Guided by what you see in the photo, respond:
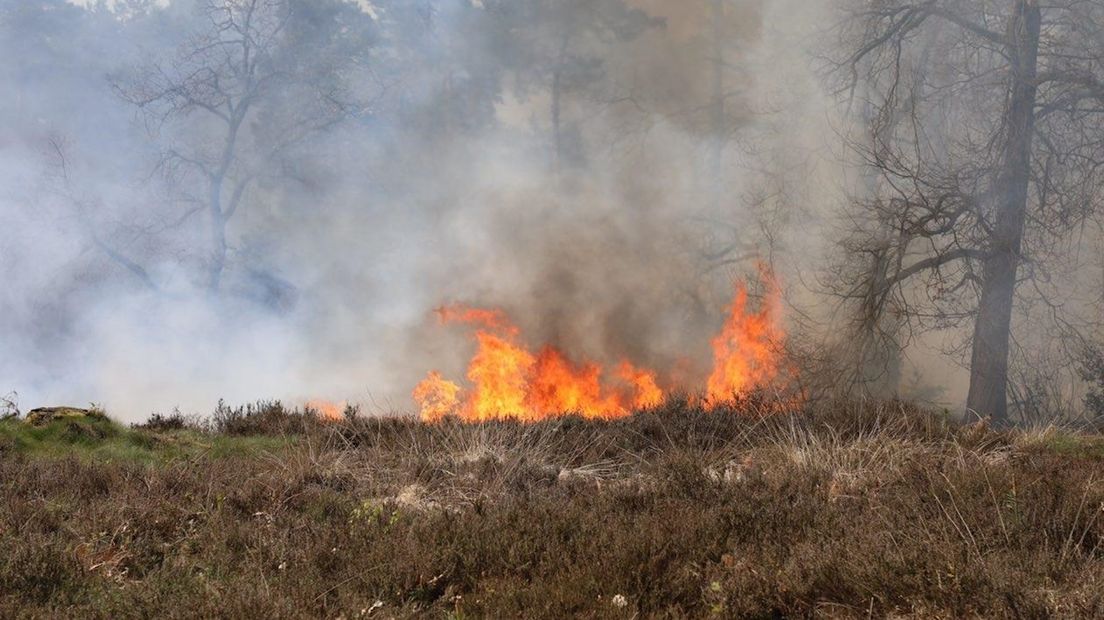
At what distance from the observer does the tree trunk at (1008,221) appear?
38.6 feet

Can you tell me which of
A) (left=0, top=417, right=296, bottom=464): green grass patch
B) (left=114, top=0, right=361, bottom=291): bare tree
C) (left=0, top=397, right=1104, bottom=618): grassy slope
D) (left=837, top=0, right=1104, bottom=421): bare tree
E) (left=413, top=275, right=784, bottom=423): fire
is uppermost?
(left=114, top=0, right=361, bottom=291): bare tree

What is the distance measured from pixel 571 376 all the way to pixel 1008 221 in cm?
741

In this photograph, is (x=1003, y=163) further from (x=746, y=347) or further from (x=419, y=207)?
(x=419, y=207)

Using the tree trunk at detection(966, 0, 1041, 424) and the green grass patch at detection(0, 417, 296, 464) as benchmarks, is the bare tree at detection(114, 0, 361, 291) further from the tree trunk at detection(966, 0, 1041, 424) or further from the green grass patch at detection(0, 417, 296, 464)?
the tree trunk at detection(966, 0, 1041, 424)

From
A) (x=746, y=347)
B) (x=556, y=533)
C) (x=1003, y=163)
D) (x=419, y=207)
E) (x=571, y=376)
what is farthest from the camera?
(x=419, y=207)

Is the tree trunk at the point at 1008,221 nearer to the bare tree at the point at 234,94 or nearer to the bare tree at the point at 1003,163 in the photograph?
the bare tree at the point at 1003,163

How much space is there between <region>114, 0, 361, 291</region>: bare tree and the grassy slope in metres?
15.5

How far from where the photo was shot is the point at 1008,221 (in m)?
11.8

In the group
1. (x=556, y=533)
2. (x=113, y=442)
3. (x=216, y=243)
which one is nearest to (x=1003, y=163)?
(x=556, y=533)

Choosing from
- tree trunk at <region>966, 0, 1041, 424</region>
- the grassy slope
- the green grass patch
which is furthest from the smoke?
the grassy slope

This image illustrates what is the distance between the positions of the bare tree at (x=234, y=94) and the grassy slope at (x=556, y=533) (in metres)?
15.5

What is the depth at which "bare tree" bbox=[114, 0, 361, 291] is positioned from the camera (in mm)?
21609

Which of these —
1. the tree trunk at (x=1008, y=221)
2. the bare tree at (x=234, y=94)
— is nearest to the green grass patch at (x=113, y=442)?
the tree trunk at (x=1008, y=221)

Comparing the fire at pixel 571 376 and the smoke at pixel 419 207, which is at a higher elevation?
the smoke at pixel 419 207
